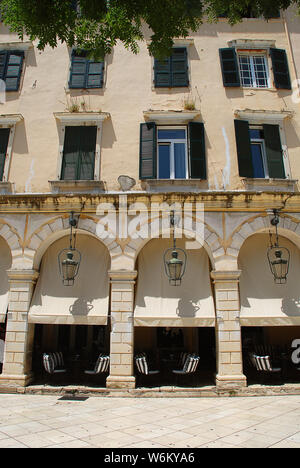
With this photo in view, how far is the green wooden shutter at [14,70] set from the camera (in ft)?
36.5

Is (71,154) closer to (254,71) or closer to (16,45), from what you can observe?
(16,45)

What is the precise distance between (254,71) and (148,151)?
519cm

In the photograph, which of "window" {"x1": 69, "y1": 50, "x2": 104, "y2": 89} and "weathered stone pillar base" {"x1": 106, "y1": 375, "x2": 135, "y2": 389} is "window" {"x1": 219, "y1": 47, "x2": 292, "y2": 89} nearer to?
"window" {"x1": 69, "y1": 50, "x2": 104, "y2": 89}

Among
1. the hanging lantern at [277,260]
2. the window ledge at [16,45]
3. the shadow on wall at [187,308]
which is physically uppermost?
the window ledge at [16,45]

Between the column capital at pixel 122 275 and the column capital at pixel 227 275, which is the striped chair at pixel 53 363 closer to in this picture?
the column capital at pixel 122 275

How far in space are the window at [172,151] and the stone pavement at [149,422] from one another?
20.4 ft

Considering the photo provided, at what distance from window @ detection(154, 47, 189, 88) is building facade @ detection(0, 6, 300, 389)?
1.6 inches

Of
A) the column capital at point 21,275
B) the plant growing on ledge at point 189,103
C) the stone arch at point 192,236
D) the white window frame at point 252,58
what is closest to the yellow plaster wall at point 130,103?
the plant growing on ledge at point 189,103

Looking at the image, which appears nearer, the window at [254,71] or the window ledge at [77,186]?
the window ledge at [77,186]

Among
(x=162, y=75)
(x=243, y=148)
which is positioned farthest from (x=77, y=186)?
(x=243, y=148)

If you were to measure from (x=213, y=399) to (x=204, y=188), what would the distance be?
579cm

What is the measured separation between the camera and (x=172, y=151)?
10.3 m
